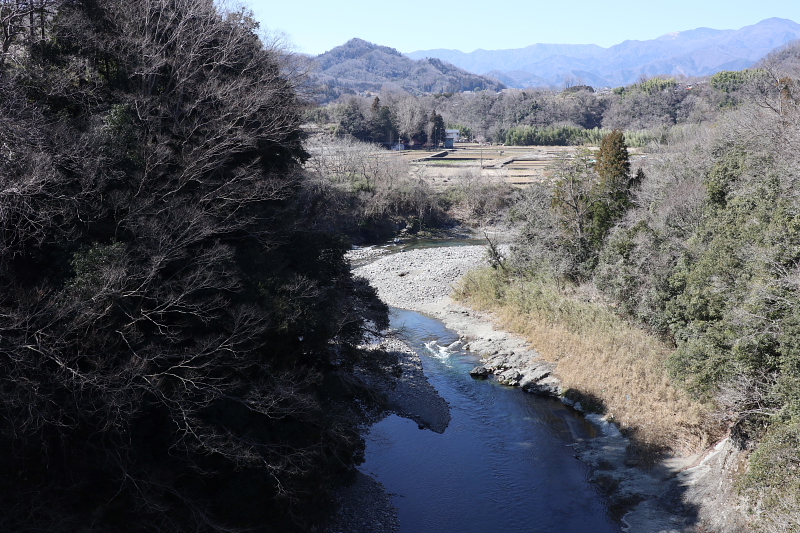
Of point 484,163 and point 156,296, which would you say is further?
point 484,163

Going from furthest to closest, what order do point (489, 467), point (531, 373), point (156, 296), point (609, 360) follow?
point (531, 373), point (609, 360), point (489, 467), point (156, 296)

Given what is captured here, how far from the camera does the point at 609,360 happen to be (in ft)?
65.9

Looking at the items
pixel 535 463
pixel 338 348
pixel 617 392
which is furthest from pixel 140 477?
pixel 617 392

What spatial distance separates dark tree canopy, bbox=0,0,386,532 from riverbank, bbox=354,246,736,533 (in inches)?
288

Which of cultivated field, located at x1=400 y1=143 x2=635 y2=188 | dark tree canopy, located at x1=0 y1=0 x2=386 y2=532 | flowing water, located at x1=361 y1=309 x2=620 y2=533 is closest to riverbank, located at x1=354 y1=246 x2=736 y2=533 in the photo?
flowing water, located at x1=361 y1=309 x2=620 y2=533

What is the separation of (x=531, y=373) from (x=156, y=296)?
1479cm

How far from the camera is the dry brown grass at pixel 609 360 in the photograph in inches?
641

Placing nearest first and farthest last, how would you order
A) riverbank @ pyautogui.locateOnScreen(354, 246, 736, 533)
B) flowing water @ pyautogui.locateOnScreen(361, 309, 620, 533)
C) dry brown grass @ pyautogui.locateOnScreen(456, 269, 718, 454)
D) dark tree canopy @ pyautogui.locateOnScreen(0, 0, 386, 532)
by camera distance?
dark tree canopy @ pyautogui.locateOnScreen(0, 0, 386, 532)
flowing water @ pyautogui.locateOnScreen(361, 309, 620, 533)
riverbank @ pyautogui.locateOnScreen(354, 246, 736, 533)
dry brown grass @ pyautogui.locateOnScreen(456, 269, 718, 454)

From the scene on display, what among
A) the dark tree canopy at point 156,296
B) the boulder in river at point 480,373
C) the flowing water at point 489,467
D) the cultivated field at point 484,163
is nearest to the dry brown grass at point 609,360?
the flowing water at point 489,467

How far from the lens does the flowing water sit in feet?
43.7

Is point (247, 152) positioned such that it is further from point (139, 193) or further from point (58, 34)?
point (58, 34)

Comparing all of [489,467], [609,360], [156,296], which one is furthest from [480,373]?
[156,296]

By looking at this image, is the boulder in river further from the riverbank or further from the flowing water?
the flowing water

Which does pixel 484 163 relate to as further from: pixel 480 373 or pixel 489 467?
pixel 489 467
